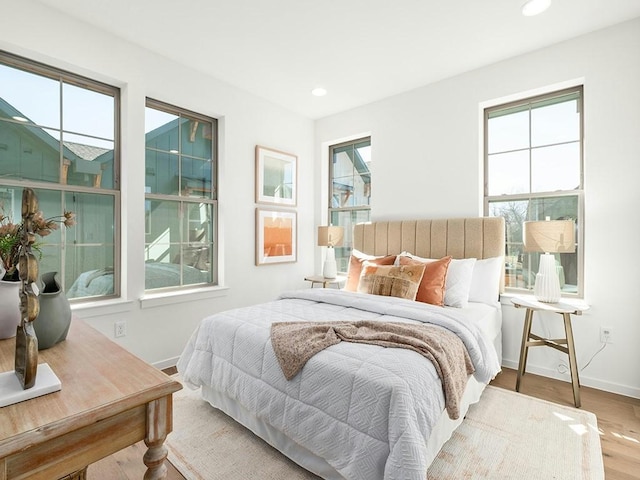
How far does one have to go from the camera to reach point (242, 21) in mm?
2543

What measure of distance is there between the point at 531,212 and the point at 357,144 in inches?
84.4

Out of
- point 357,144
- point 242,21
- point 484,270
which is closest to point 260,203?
point 357,144

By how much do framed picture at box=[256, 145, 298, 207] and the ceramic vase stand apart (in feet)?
9.12

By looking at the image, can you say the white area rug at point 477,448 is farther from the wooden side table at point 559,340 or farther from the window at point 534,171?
the window at point 534,171

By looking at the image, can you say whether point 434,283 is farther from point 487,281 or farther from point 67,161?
point 67,161

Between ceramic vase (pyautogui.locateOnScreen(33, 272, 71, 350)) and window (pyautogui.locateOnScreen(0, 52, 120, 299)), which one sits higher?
window (pyautogui.locateOnScreen(0, 52, 120, 299))

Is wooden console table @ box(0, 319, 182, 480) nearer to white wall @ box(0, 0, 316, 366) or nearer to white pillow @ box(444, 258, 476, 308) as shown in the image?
white wall @ box(0, 0, 316, 366)

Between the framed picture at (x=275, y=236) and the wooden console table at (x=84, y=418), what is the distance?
9.32 ft

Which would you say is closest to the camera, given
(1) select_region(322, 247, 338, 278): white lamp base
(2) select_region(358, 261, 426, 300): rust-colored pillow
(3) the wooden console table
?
(3) the wooden console table

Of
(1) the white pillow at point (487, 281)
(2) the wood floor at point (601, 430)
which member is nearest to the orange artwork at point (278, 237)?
(1) the white pillow at point (487, 281)

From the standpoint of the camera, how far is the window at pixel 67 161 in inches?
94.5

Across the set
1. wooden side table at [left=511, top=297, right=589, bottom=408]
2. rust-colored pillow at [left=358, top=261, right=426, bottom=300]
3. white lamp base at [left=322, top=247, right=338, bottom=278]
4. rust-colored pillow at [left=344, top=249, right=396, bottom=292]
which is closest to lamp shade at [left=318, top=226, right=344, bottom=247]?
white lamp base at [left=322, top=247, right=338, bottom=278]

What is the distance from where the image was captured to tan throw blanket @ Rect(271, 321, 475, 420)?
1.60 m

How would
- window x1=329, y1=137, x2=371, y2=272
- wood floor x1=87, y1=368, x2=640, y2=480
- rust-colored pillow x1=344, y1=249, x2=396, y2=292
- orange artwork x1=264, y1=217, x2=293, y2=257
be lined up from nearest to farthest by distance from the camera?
wood floor x1=87, y1=368, x2=640, y2=480 < rust-colored pillow x1=344, y1=249, x2=396, y2=292 < orange artwork x1=264, y1=217, x2=293, y2=257 < window x1=329, y1=137, x2=371, y2=272
